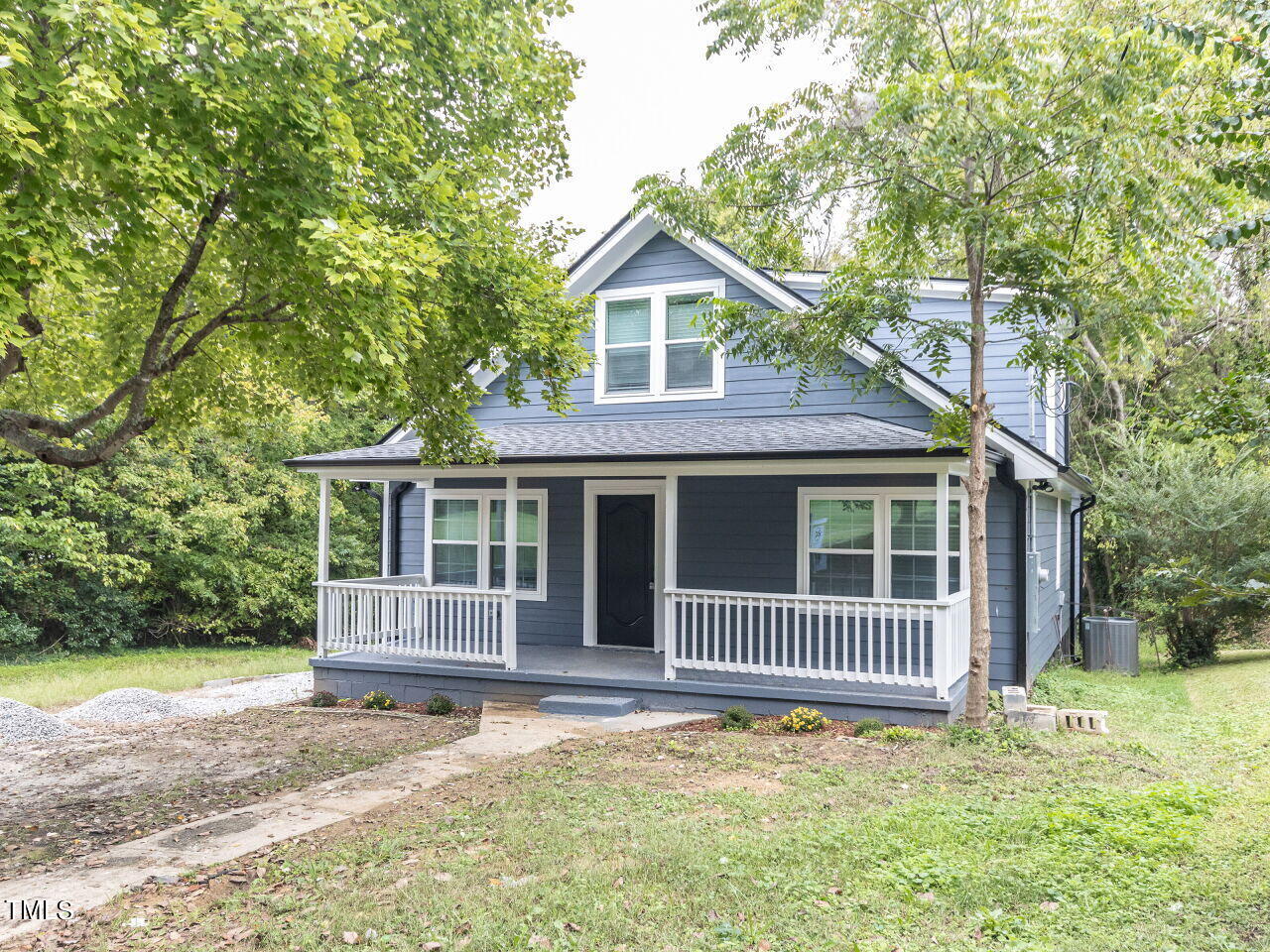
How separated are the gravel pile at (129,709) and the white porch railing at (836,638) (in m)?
6.28

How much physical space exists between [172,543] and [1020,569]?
15.6m

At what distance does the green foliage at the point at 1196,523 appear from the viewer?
14.7m

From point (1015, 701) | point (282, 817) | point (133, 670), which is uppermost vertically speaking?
point (1015, 701)

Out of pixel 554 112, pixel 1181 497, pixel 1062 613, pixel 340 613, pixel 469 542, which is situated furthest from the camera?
pixel 1062 613

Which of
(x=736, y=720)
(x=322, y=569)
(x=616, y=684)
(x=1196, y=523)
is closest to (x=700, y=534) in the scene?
(x=616, y=684)

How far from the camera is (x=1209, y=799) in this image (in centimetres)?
588

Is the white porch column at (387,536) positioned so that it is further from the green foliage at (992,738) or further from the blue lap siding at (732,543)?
the green foliage at (992,738)

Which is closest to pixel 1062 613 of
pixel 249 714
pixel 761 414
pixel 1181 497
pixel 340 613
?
pixel 1181 497

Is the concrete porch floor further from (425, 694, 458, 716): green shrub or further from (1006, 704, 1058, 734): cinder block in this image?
(1006, 704, 1058, 734): cinder block

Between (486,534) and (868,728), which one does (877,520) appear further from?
(486,534)

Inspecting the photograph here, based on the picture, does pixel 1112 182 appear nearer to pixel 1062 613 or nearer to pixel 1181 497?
pixel 1181 497

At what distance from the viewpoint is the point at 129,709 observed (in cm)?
1099

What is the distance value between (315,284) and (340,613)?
6427mm

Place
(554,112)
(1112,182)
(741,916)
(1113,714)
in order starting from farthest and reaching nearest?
(1113,714)
(554,112)
(1112,182)
(741,916)
